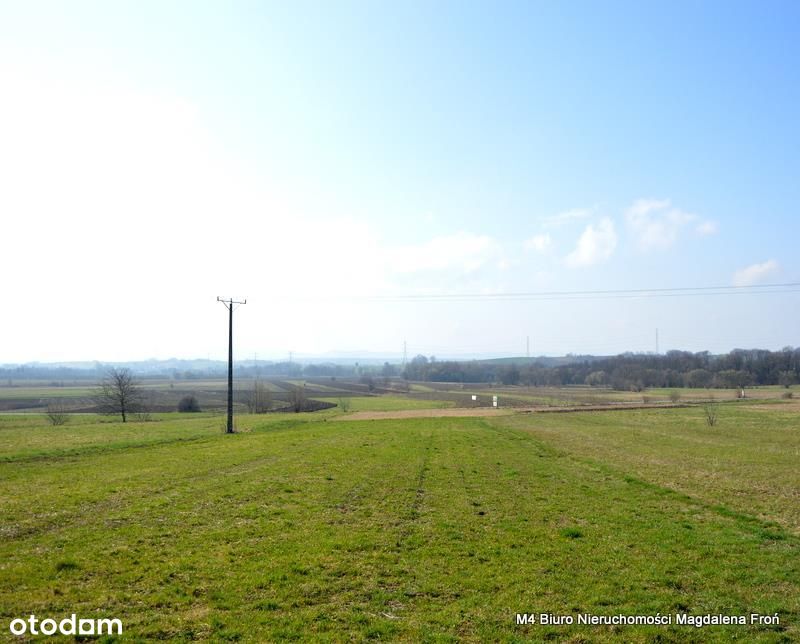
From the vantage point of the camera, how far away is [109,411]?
65.6 m

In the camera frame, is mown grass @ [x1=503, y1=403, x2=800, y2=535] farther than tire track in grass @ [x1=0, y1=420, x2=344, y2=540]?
Yes

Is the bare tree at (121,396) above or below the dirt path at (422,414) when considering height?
above

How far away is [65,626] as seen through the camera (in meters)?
7.50

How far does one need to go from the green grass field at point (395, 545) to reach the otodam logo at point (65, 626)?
181 millimetres

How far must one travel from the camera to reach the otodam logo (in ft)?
23.9

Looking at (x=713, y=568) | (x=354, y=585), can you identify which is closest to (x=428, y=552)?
(x=354, y=585)

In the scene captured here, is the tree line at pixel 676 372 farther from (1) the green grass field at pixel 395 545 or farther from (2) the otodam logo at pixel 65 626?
(2) the otodam logo at pixel 65 626

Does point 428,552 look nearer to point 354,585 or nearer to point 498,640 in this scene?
point 354,585

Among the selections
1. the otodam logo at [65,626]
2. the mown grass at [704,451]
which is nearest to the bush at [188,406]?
the mown grass at [704,451]

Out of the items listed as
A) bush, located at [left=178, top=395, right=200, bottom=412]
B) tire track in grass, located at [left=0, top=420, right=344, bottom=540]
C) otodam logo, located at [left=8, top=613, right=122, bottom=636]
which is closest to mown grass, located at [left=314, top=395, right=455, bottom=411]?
bush, located at [left=178, top=395, right=200, bottom=412]

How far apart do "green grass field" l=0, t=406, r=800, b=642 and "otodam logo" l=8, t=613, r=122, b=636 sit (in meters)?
0.18

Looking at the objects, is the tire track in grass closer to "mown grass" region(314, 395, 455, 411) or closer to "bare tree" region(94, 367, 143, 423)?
"bare tree" region(94, 367, 143, 423)

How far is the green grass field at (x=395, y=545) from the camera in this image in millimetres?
7926

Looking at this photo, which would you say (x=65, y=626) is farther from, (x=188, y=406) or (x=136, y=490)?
(x=188, y=406)
